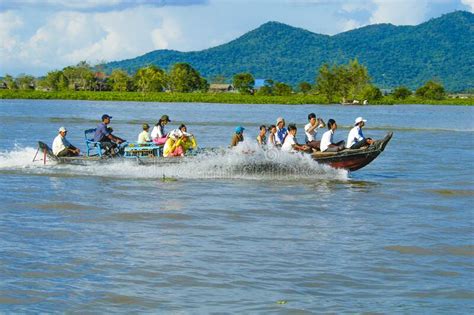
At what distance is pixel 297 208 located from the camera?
16.7m

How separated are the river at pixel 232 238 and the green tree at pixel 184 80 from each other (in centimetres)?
11774

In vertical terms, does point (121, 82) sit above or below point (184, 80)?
below

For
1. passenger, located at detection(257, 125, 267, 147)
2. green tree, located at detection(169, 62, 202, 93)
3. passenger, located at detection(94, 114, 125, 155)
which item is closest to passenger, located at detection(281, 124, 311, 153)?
passenger, located at detection(257, 125, 267, 147)

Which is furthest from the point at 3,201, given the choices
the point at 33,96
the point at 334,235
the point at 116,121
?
the point at 33,96

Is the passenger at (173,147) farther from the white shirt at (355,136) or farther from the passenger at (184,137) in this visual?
the white shirt at (355,136)

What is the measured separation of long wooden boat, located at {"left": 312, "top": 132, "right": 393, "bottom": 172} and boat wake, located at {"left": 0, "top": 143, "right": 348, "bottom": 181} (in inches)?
7.6

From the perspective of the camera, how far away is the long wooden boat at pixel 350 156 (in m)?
20.5

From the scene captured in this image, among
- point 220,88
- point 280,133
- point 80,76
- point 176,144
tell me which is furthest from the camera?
point 220,88

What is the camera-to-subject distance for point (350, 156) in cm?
2061

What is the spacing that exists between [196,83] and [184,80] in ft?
33.3

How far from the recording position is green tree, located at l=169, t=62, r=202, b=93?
464 ft

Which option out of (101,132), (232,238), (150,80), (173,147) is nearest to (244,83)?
(150,80)

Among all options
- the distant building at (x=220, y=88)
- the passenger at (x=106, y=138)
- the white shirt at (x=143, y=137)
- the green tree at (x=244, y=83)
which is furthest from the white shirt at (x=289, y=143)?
the distant building at (x=220, y=88)

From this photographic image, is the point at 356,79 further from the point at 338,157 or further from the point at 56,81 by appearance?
the point at 338,157
